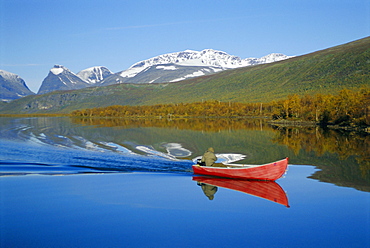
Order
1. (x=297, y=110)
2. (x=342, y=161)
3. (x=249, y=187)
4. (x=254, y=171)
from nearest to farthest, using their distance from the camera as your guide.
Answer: (x=249, y=187)
(x=254, y=171)
(x=342, y=161)
(x=297, y=110)

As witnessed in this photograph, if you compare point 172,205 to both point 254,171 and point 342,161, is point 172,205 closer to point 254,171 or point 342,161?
point 254,171

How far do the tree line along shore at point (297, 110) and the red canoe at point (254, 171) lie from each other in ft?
142

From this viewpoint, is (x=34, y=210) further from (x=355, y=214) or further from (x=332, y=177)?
(x=332, y=177)

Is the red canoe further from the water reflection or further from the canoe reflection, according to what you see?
the water reflection

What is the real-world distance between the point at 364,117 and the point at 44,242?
57.2 metres

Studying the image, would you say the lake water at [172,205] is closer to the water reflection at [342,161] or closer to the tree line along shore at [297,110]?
the water reflection at [342,161]

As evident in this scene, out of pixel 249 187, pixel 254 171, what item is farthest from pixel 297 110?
pixel 249 187

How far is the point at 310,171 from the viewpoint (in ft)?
87.8

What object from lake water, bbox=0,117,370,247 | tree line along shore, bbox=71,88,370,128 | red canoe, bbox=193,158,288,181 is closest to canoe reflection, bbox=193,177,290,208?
lake water, bbox=0,117,370,247

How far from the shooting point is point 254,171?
72.1ft

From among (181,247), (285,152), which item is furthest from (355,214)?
(285,152)

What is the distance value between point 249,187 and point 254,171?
3.30 ft

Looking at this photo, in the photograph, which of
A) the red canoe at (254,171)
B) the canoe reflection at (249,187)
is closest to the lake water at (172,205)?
the canoe reflection at (249,187)

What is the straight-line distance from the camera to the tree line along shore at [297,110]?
65963 mm
